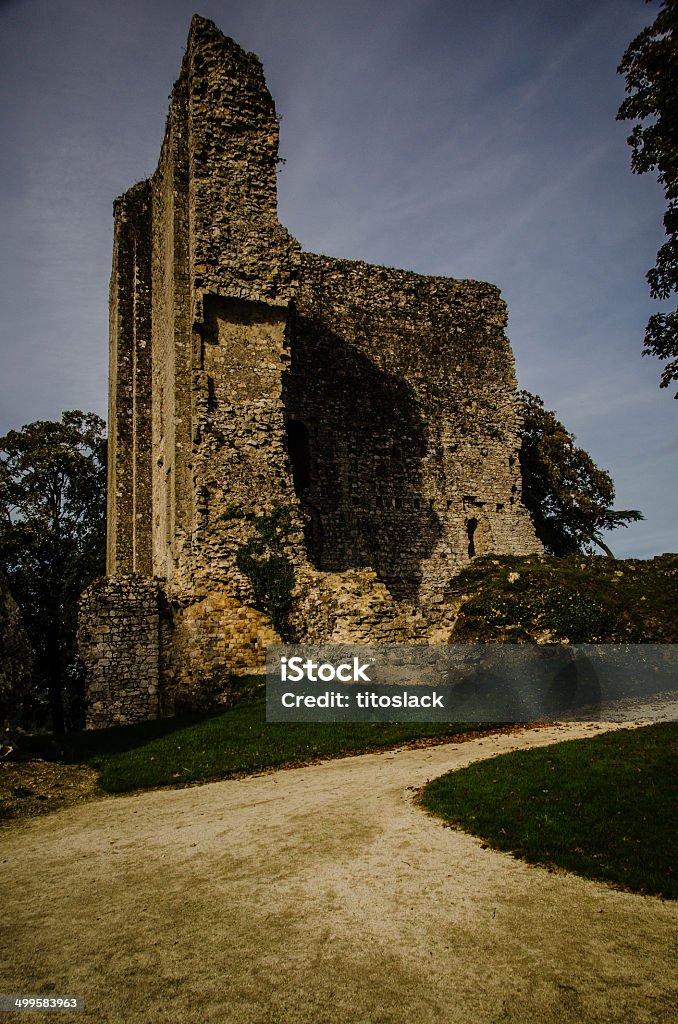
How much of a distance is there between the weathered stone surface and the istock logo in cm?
508

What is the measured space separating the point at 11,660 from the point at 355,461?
13.6 meters

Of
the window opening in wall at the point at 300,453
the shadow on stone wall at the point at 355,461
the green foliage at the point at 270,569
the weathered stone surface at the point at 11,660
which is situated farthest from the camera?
the window opening in wall at the point at 300,453

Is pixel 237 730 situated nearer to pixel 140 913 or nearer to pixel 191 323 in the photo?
pixel 140 913

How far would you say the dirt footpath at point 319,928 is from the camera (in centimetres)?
359

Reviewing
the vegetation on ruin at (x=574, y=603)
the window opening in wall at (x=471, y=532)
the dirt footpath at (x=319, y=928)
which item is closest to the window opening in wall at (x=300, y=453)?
the window opening in wall at (x=471, y=532)

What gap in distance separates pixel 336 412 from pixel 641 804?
16.9 metres

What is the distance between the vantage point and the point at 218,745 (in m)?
10.7

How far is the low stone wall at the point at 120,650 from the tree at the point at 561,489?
1772 cm

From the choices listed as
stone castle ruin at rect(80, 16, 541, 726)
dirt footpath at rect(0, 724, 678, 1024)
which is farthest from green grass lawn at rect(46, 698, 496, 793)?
dirt footpath at rect(0, 724, 678, 1024)

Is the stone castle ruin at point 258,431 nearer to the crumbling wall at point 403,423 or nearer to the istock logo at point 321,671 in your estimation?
the crumbling wall at point 403,423

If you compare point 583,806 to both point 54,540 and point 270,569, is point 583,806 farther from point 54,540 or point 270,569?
point 54,540

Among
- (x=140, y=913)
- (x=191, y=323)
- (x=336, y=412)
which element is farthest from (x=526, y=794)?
(x=336, y=412)
